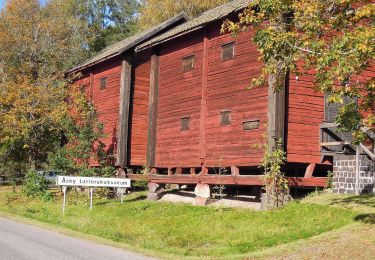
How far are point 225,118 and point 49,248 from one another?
436 inches

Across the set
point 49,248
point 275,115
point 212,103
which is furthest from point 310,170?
point 49,248

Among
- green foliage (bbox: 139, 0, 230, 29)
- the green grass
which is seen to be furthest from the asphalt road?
green foliage (bbox: 139, 0, 230, 29)

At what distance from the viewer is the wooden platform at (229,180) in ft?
64.5

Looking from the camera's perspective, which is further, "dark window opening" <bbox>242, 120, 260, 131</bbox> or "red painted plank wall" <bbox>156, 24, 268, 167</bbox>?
"red painted plank wall" <bbox>156, 24, 268, 167</bbox>

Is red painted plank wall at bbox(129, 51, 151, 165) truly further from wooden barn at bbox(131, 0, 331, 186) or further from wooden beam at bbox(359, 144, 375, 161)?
wooden beam at bbox(359, 144, 375, 161)

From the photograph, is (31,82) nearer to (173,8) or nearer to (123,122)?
(123,122)

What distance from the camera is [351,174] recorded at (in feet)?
57.8

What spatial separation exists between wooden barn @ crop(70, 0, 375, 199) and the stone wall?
1311mm

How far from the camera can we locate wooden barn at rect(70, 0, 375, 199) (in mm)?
20484

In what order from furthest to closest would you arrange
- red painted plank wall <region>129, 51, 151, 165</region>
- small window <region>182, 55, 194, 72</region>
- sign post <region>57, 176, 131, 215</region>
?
red painted plank wall <region>129, 51, 151, 165</region> → small window <region>182, 55, 194, 72</region> → sign post <region>57, 176, 131, 215</region>

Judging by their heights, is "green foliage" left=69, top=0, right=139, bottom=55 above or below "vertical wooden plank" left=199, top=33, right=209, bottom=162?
above

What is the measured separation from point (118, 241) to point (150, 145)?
11861 millimetres

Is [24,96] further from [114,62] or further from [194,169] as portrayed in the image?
[194,169]

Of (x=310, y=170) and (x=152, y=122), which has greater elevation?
(x=152, y=122)
